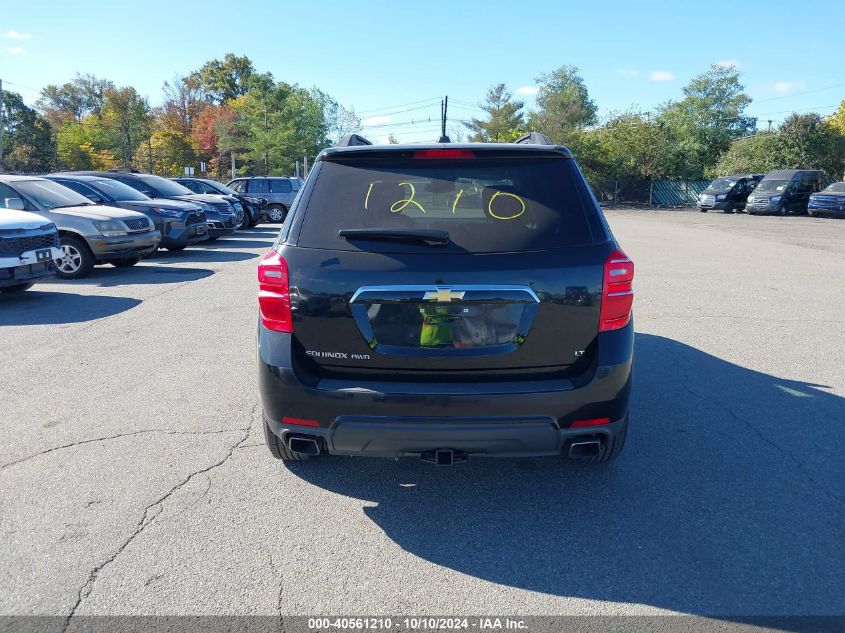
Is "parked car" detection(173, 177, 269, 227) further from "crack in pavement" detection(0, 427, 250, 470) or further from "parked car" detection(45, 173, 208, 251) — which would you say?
"crack in pavement" detection(0, 427, 250, 470)

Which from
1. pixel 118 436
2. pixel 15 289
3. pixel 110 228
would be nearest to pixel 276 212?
pixel 110 228

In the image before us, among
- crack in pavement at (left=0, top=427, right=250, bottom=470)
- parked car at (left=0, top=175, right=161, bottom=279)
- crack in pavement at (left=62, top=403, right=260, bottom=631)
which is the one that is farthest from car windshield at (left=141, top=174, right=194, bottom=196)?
crack in pavement at (left=62, top=403, right=260, bottom=631)

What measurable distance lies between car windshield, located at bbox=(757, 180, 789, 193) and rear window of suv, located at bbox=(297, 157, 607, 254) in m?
35.9

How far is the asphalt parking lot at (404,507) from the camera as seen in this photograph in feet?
9.07

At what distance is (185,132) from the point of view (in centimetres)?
8544

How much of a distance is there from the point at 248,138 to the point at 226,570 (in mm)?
71792

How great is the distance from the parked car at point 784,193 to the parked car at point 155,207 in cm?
2998

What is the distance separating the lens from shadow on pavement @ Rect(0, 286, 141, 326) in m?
8.12

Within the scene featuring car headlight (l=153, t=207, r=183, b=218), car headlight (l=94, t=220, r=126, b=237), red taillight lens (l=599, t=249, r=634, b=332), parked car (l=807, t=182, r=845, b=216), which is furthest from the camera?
parked car (l=807, t=182, r=845, b=216)

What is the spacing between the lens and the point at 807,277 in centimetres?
1189

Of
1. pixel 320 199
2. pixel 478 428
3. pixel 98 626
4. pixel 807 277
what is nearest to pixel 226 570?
pixel 98 626

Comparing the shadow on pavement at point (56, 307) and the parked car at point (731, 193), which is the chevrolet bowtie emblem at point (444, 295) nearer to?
the shadow on pavement at point (56, 307)

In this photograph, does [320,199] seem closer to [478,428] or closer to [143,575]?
[478,428]

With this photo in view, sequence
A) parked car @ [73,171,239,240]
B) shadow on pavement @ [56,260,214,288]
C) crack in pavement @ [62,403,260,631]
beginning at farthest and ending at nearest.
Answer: parked car @ [73,171,239,240] → shadow on pavement @ [56,260,214,288] → crack in pavement @ [62,403,260,631]
